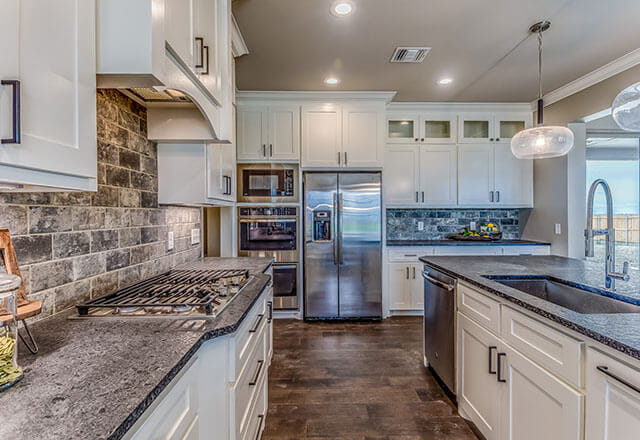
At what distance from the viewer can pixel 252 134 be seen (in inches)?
150

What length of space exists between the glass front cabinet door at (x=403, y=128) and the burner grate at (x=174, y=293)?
2975 millimetres

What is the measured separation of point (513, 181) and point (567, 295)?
2843mm

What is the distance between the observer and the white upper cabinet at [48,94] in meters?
0.62

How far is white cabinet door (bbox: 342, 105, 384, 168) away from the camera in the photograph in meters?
3.80

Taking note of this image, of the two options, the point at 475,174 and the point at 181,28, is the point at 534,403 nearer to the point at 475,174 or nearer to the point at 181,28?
the point at 181,28

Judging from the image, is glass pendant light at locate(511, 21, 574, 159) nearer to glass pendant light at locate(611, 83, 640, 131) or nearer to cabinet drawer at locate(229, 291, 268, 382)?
glass pendant light at locate(611, 83, 640, 131)

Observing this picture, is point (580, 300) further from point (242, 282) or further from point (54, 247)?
point (54, 247)

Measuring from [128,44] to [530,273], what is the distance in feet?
7.13

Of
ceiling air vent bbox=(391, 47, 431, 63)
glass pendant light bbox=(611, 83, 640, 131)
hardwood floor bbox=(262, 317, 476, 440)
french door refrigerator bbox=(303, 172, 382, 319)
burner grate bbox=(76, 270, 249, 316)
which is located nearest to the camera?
burner grate bbox=(76, 270, 249, 316)

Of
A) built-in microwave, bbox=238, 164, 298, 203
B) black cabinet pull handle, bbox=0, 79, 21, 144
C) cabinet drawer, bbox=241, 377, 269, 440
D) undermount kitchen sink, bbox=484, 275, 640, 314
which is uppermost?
built-in microwave, bbox=238, 164, 298, 203

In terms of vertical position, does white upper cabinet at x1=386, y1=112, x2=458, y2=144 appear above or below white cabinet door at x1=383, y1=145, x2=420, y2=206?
above

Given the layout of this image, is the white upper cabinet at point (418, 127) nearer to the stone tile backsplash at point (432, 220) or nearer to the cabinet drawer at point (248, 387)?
the stone tile backsplash at point (432, 220)

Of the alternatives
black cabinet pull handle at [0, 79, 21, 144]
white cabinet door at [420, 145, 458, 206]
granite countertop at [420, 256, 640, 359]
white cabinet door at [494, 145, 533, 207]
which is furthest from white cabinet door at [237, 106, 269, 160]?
black cabinet pull handle at [0, 79, 21, 144]

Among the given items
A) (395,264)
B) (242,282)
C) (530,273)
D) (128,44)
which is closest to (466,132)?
(395,264)
